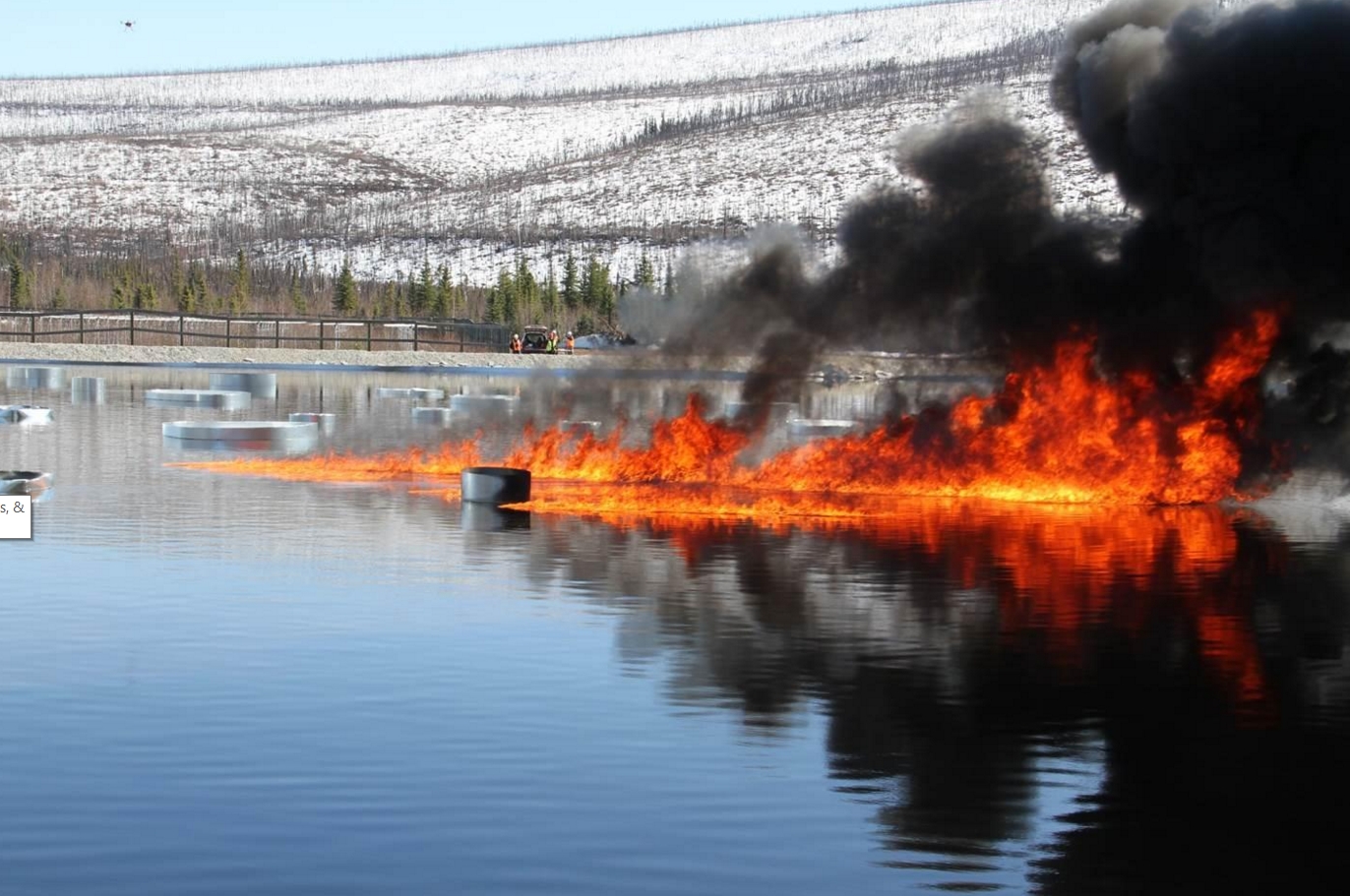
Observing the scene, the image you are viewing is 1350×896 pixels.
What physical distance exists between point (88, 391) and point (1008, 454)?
1038 inches

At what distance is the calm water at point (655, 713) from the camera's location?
27.6ft

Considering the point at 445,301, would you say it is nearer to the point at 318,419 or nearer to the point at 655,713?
the point at 318,419

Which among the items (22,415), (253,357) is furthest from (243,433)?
(253,357)

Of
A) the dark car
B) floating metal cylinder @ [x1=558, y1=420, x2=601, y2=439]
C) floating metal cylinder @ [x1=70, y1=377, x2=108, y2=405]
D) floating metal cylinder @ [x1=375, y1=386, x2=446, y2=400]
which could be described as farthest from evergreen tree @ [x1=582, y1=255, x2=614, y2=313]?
floating metal cylinder @ [x1=558, y1=420, x2=601, y2=439]

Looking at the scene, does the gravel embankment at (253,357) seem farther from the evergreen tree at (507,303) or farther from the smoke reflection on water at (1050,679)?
the smoke reflection on water at (1050,679)

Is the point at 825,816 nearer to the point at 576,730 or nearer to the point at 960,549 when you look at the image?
the point at 576,730

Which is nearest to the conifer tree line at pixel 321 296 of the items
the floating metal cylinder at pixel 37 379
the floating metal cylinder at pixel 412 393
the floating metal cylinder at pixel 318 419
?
the floating metal cylinder at pixel 37 379

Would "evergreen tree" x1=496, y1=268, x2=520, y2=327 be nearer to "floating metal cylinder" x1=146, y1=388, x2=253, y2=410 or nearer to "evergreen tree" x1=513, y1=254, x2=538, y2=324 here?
"evergreen tree" x1=513, y1=254, x2=538, y2=324

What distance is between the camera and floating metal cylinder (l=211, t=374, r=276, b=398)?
53.8 m

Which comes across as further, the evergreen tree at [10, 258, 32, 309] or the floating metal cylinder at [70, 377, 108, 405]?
the evergreen tree at [10, 258, 32, 309]

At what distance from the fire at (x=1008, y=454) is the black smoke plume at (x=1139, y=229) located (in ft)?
1.37

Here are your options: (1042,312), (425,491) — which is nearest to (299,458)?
(425,491)

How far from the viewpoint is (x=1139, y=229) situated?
28.9 metres

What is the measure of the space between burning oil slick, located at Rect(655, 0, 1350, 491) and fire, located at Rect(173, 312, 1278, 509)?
0.29 meters
